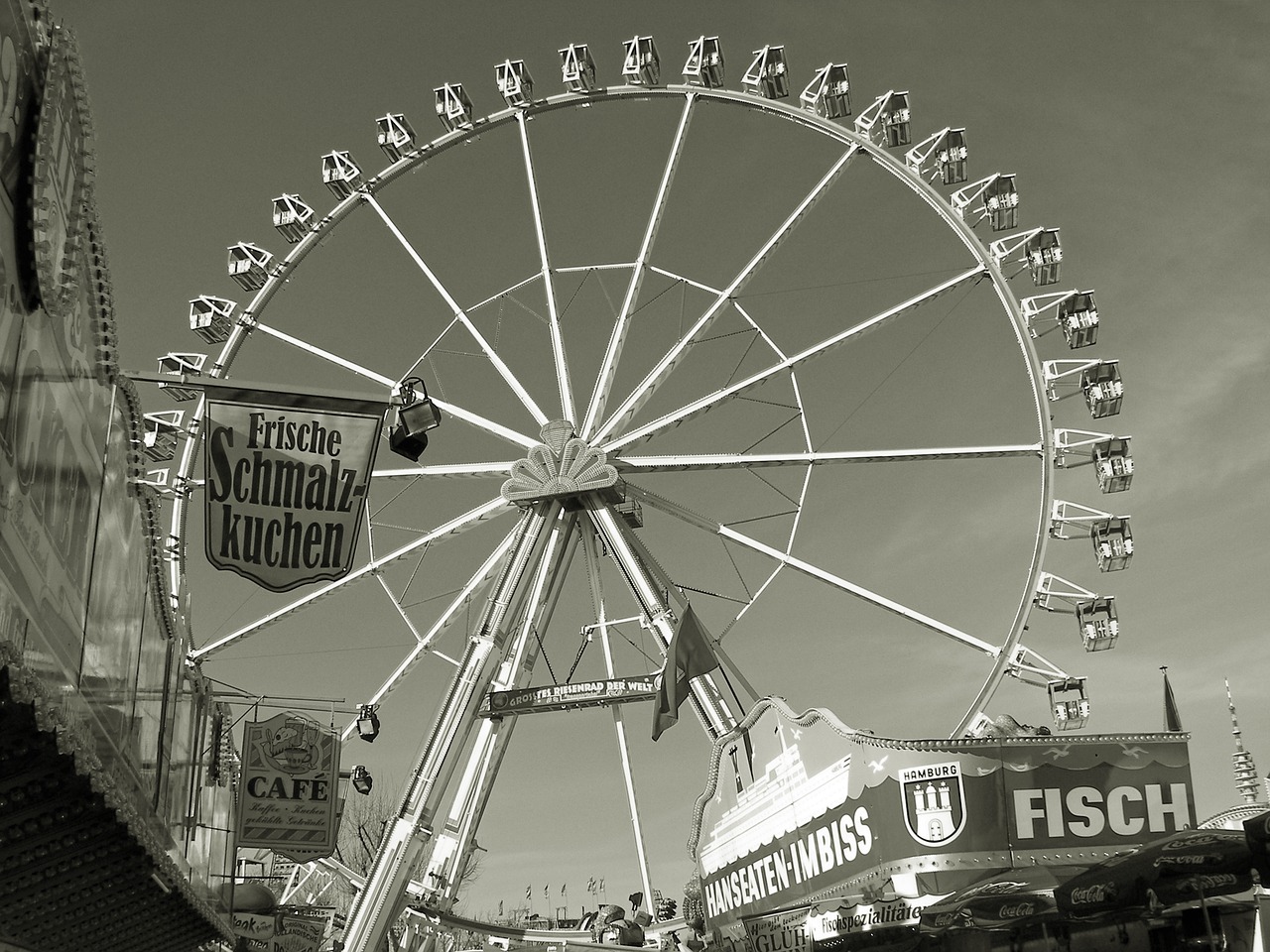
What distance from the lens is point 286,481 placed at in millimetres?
7059

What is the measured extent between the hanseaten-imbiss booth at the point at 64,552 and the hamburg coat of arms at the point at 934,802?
6061 mm

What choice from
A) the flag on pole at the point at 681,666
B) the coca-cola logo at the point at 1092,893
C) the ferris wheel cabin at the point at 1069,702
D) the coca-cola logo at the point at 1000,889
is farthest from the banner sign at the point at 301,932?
the coca-cola logo at the point at 1092,893

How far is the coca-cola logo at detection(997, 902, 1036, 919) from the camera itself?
9.74 metres

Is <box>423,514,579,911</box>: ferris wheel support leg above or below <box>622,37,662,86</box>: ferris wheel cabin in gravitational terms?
below

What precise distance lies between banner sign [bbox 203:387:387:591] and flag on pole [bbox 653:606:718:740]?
9.46 m

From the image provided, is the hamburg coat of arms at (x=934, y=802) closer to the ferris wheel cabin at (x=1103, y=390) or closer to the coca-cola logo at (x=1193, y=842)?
the coca-cola logo at (x=1193, y=842)

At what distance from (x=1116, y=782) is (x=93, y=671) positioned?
8.35 metres

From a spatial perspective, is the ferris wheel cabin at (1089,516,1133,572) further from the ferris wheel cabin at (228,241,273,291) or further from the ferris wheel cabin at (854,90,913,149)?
the ferris wheel cabin at (228,241,273,291)

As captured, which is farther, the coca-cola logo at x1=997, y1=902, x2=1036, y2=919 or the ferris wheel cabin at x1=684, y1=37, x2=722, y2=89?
the ferris wheel cabin at x1=684, y1=37, x2=722, y2=89

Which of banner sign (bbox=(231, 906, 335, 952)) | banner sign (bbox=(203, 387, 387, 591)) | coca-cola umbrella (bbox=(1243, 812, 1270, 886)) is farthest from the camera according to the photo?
banner sign (bbox=(231, 906, 335, 952))

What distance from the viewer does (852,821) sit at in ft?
38.8

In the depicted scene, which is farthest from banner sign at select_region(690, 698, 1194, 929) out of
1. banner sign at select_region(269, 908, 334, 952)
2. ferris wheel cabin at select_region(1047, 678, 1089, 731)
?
banner sign at select_region(269, 908, 334, 952)

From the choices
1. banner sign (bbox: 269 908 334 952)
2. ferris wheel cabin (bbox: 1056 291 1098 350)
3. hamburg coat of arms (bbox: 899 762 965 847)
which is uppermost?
ferris wheel cabin (bbox: 1056 291 1098 350)

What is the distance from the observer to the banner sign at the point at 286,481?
6.84 meters
